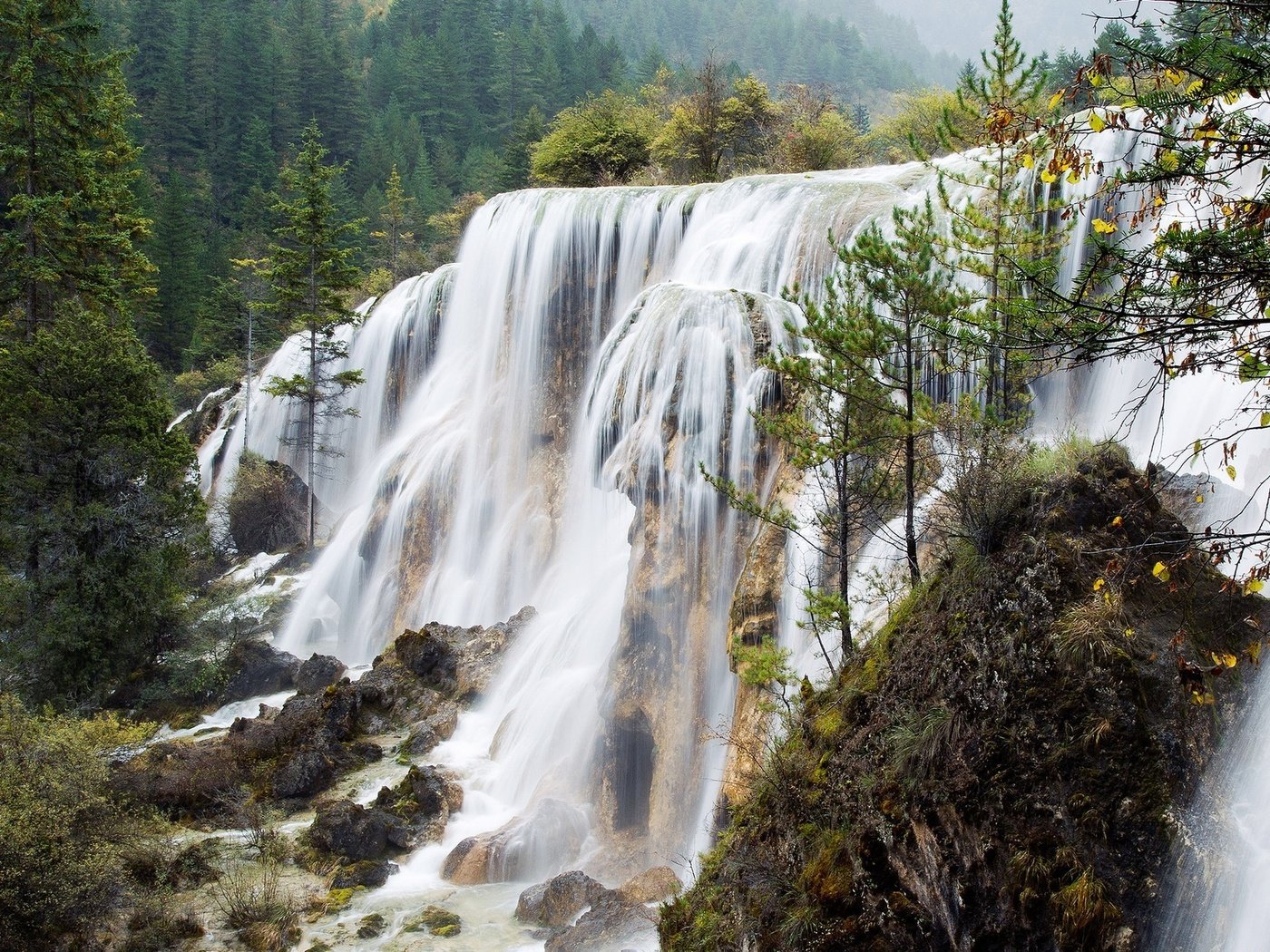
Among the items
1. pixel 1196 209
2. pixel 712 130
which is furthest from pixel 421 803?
pixel 712 130

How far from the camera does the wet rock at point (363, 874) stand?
11625mm

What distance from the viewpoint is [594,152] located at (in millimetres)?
32156

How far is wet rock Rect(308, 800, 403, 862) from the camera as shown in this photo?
12195 mm

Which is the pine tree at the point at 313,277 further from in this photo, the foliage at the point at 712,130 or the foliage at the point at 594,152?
the foliage at the point at 712,130

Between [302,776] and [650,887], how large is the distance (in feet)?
21.7

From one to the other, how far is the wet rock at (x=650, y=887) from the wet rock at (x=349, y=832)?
12.2 ft

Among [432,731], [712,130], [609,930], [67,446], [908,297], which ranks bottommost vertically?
[432,731]

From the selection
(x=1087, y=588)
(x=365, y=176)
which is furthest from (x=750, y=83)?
(x=365, y=176)

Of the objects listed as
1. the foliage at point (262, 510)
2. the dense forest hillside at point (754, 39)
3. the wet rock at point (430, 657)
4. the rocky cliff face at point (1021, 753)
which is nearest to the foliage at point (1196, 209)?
the rocky cliff face at point (1021, 753)

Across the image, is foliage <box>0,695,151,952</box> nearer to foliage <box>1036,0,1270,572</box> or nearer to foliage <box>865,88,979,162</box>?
foliage <box>1036,0,1270,572</box>

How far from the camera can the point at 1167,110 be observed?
13.5 ft

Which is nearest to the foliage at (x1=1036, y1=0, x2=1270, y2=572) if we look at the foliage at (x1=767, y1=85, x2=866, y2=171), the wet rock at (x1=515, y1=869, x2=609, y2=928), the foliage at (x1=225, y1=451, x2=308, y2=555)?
the wet rock at (x1=515, y1=869, x2=609, y2=928)

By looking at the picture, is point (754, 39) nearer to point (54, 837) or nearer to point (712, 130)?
point (712, 130)

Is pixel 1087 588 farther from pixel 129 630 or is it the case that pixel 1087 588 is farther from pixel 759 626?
pixel 129 630
